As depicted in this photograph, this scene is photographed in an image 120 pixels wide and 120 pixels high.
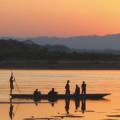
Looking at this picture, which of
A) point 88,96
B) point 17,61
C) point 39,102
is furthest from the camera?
point 17,61

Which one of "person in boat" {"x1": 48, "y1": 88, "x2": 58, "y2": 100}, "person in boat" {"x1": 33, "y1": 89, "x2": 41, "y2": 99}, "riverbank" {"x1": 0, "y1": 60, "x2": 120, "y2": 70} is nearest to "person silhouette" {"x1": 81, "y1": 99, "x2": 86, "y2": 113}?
"person in boat" {"x1": 48, "y1": 88, "x2": 58, "y2": 100}

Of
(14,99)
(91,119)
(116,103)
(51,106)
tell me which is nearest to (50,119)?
(91,119)

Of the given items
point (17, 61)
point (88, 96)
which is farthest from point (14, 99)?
point (17, 61)

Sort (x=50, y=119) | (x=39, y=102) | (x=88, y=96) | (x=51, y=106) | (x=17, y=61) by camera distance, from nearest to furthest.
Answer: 1. (x=50, y=119)
2. (x=51, y=106)
3. (x=39, y=102)
4. (x=88, y=96)
5. (x=17, y=61)

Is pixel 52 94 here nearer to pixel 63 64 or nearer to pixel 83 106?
pixel 83 106

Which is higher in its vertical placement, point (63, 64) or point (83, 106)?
point (63, 64)

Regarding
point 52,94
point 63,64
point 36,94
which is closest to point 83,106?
point 52,94

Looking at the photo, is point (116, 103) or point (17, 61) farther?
point (17, 61)

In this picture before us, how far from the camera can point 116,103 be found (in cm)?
4703

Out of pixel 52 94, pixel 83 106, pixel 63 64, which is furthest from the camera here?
pixel 63 64

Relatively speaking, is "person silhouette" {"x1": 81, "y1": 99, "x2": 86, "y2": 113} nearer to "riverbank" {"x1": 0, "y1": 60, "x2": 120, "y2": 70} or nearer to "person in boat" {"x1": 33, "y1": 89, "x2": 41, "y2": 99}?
"person in boat" {"x1": 33, "y1": 89, "x2": 41, "y2": 99}

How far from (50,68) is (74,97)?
302 feet

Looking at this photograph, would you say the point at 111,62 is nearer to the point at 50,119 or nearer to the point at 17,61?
the point at 17,61

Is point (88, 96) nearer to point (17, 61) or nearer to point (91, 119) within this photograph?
point (91, 119)
